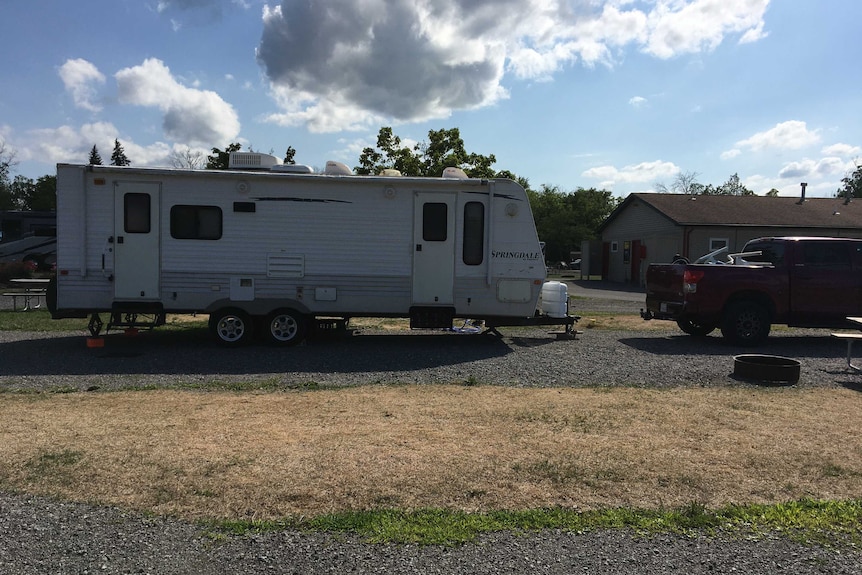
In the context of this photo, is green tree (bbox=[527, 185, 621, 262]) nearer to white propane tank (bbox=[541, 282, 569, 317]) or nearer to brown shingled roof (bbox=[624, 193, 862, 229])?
brown shingled roof (bbox=[624, 193, 862, 229])

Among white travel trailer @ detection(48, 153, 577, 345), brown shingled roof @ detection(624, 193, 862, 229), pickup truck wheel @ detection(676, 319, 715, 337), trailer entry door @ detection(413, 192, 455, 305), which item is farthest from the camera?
brown shingled roof @ detection(624, 193, 862, 229)

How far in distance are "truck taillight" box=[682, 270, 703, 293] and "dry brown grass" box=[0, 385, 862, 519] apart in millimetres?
4066

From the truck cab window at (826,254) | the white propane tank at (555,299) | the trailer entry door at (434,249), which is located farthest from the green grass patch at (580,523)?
the truck cab window at (826,254)

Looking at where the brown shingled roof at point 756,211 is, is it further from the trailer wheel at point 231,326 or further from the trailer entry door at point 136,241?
the trailer entry door at point 136,241

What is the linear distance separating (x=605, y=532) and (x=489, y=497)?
766mm

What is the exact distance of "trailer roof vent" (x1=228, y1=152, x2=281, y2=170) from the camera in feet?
34.4

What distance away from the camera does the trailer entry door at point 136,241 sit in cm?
996

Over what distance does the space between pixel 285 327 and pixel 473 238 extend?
11.5 ft

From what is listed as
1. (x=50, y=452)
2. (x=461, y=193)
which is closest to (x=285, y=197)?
(x=461, y=193)

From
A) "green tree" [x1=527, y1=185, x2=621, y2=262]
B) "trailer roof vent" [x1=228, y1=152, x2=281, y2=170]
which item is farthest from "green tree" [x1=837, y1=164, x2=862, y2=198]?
"trailer roof vent" [x1=228, y1=152, x2=281, y2=170]

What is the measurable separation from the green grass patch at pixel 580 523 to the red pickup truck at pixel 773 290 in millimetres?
7519

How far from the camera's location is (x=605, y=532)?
358 cm

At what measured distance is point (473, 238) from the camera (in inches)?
411

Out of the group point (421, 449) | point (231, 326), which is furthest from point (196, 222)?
point (421, 449)
